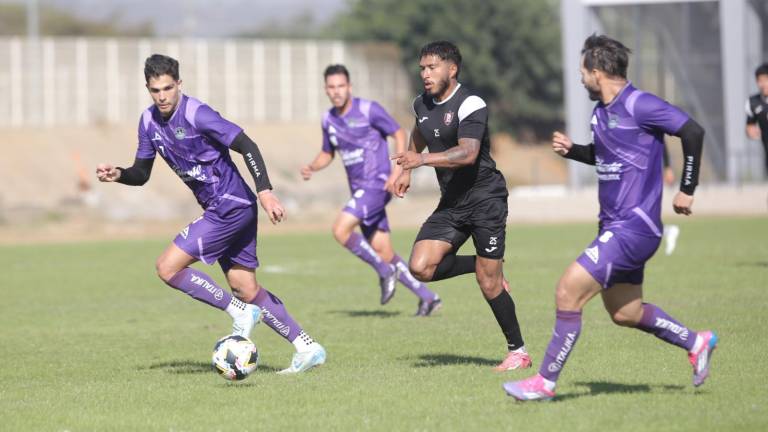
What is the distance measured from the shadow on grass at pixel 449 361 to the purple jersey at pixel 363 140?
4.19m

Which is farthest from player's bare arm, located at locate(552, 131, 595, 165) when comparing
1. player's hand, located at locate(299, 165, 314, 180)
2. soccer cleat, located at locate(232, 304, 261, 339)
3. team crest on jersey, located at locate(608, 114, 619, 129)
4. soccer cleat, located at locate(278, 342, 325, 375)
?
player's hand, located at locate(299, 165, 314, 180)

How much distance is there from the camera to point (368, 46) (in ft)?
195

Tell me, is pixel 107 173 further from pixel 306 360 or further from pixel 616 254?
pixel 616 254

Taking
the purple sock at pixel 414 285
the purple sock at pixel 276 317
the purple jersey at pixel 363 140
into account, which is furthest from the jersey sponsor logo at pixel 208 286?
the purple jersey at pixel 363 140

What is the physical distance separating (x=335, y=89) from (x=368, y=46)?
151 ft

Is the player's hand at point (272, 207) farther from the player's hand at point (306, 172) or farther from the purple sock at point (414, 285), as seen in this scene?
the player's hand at point (306, 172)

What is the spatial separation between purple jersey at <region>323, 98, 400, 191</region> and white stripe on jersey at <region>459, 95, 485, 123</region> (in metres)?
4.70

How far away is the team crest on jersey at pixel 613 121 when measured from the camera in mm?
7666

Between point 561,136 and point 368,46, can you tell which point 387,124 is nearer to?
point 561,136

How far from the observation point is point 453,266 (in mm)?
9625

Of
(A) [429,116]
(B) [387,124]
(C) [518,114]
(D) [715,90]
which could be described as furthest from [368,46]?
(A) [429,116]

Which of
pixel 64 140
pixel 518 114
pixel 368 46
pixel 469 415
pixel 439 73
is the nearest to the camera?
pixel 469 415

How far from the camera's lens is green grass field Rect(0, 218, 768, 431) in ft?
24.5

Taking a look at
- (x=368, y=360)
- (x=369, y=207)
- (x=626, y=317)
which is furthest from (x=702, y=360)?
(x=369, y=207)
